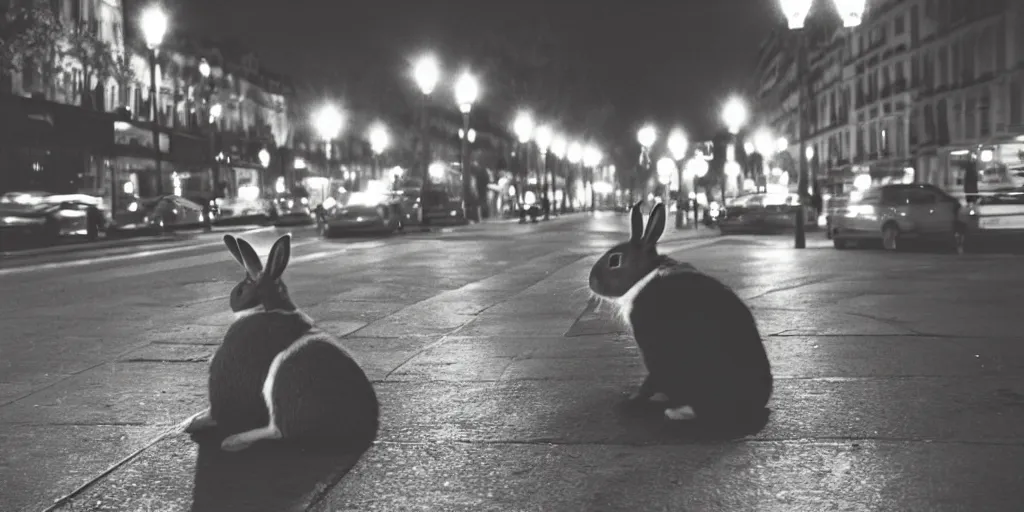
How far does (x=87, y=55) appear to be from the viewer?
49000 millimetres

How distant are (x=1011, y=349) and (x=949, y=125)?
59.2m

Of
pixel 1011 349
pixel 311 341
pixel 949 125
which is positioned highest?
pixel 949 125

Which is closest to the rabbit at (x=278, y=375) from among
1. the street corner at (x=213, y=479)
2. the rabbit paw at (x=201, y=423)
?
the street corner at (x=213, y=479)

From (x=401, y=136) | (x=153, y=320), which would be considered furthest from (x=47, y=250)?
(x=401, y=136)

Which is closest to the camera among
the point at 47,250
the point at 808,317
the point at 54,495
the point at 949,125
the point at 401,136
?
the point at 54,495

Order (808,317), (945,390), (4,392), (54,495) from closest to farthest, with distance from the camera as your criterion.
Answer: (54,495), (945,390), (4,392), (808,317)

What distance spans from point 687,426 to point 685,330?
51cm

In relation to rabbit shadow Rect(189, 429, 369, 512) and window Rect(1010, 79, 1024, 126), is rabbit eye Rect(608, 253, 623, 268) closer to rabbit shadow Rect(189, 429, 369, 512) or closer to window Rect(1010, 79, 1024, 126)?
rabbit shadow Rect(189, 429, 369, 512)

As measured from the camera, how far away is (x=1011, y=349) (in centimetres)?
825

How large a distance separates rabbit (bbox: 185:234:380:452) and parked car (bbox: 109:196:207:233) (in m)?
33.0

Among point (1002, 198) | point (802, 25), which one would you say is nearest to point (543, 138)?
point (802, 25)

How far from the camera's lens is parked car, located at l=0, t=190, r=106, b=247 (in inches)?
1160

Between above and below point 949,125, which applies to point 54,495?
below

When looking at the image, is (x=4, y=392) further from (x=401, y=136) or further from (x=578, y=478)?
Result: (x=401, y=136)
